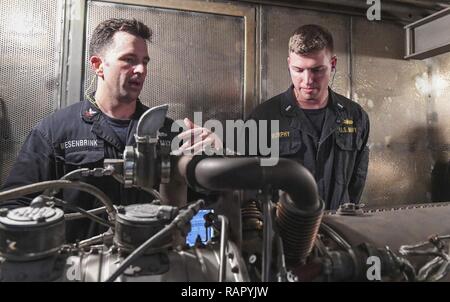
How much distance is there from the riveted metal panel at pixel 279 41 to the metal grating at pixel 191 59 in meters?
0.19

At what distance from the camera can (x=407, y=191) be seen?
2.86 metres

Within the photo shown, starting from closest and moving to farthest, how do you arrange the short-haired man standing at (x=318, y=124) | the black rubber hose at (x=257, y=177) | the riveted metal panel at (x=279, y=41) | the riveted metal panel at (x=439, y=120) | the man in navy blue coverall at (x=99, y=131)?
the black rubber hose at (x=257, y=177), the man in navy blue coverall at (x=99, y=131), the short-haired man standing at (x=318, y=124), the riveted metal panel at (x=279, y=41), the riveted metal panel at (x=439, y=120)

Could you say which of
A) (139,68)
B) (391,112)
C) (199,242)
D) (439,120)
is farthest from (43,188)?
(439,120)

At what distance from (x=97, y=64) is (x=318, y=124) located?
1.53 m

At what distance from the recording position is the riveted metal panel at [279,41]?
2.52 metres

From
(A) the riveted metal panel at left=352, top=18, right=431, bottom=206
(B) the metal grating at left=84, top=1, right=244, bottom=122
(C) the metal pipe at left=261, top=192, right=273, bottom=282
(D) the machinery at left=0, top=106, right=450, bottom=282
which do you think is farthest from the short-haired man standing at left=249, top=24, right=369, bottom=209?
(C) the metal pipe at left=261, top=192, right=273, bottom=282

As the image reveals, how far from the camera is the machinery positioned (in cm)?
72

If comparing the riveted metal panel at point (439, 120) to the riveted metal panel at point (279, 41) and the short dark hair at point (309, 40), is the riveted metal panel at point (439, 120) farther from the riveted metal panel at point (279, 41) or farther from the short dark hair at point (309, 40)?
the short dark hair at point (309, 40)

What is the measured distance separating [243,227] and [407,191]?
8.22ft

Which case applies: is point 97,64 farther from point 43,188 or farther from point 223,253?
point 223,253

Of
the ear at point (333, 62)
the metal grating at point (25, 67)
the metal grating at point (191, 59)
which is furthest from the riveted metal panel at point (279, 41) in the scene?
the metal grating at point (25, 67)

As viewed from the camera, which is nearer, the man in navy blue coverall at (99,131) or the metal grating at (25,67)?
the man in navy blue coverall at (99,131)
